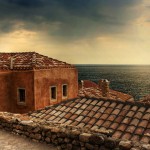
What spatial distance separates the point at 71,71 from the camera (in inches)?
814

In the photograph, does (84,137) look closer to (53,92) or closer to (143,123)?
(143,123)

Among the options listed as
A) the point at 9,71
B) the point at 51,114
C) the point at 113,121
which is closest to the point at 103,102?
the point at 113,121

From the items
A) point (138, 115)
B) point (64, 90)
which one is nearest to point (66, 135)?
point (138, 115)

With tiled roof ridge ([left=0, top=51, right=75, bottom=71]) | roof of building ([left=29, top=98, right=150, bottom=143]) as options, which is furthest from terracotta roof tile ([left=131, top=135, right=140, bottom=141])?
tiled roof ridge ([left=0, top=51, right=75, bottom=71])

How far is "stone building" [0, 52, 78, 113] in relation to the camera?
17.4 metres

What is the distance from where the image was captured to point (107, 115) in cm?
1130

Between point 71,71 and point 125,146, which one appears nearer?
point 125,146

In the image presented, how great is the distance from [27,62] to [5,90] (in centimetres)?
268

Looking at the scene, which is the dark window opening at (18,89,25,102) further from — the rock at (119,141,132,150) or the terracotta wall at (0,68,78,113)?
the rock at (119,141,132,150)

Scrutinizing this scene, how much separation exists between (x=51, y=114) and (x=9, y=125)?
571cm

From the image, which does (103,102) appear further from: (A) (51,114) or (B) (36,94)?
(B) (36,94)

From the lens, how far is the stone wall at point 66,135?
16.2ft

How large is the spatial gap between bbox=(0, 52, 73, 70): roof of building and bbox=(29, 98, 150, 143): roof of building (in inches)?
197

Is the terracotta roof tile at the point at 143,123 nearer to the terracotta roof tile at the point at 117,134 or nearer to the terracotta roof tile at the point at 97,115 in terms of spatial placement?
the terracotta roof tile at the point at 117,134
